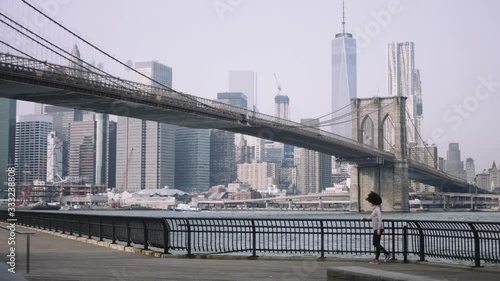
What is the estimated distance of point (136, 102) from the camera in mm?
69562

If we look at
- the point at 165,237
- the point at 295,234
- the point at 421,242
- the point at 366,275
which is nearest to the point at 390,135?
the point at 295,234

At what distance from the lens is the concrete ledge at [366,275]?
32.0 feet

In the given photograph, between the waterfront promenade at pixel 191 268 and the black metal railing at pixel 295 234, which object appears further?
the black metal railing at pixel 295 234

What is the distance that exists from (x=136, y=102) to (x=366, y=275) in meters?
60.6

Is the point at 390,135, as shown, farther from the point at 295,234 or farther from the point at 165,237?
the point at 165,237

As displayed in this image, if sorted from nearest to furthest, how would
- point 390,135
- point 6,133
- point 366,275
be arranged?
point 366,275 < point 6,133 < point 390,135

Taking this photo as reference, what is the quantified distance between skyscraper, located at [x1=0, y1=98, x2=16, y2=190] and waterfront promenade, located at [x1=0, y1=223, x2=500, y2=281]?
13488 cm

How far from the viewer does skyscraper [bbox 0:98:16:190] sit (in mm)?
153375

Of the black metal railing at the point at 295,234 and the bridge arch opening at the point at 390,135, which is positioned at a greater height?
the bridge arch opening at the point at 390,135

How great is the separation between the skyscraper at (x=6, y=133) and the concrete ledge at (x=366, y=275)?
14159 centimetres

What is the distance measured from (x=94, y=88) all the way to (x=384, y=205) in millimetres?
71097

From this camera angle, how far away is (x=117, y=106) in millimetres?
72375

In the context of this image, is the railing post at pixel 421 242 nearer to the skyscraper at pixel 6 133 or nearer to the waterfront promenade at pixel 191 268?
the waterfront promenade at pixel 191 268

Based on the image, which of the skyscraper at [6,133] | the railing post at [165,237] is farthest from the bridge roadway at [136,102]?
the skyscraper at [6,133]
